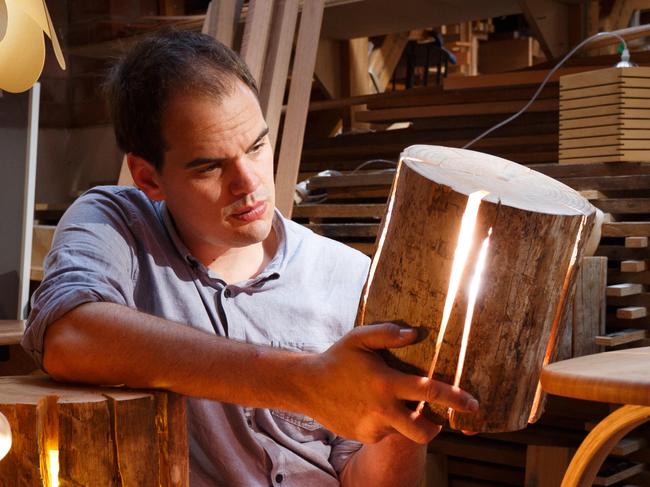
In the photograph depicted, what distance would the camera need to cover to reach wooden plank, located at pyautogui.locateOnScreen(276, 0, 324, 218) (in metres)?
3.84

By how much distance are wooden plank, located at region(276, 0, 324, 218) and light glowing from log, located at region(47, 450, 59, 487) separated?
226cm

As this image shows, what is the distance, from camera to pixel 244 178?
1.89m

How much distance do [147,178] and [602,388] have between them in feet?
3.41

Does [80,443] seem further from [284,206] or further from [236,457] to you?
[284,206]

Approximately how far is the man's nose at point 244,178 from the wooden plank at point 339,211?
1.59 m

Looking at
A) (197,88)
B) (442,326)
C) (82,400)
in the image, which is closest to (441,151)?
(442,326)

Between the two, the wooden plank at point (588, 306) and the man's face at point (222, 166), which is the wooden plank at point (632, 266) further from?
the man's face at point (222, 166)

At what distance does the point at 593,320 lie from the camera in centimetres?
293

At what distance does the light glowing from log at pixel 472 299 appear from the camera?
54.7 inches

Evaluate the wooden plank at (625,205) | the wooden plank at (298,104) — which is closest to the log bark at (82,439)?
the wooden plank at (625,205)

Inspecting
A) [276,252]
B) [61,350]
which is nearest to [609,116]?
[276,252]

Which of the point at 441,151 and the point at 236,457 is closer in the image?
the point at 441,151

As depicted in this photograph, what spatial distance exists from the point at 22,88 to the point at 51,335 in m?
0.50

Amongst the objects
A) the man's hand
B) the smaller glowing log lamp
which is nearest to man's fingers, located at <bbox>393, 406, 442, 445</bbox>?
the man's hand
